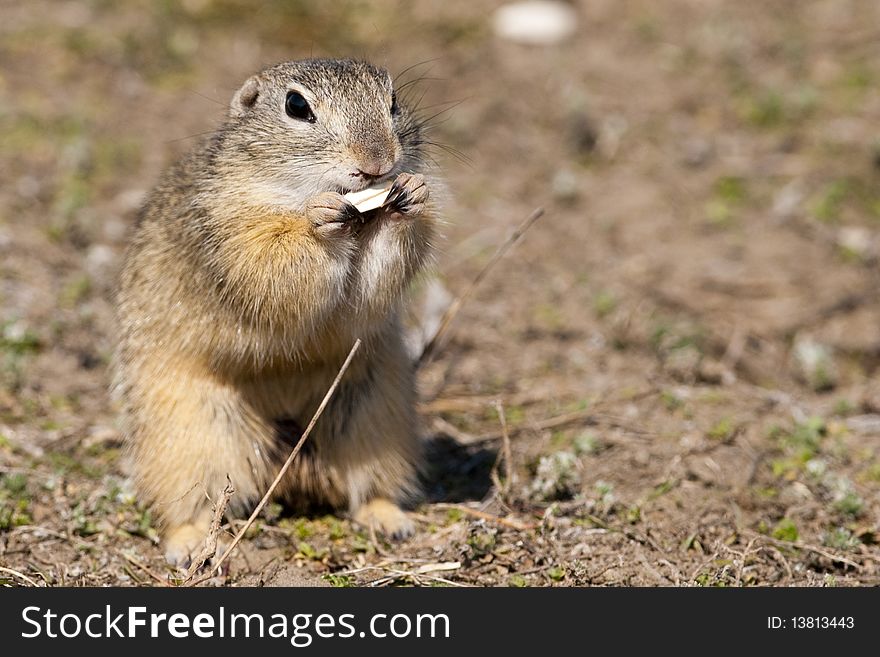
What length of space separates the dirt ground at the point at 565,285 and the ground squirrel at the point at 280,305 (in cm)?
28

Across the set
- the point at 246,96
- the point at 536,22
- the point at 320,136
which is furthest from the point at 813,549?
the point at 536,22

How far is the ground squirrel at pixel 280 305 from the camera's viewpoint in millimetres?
4434

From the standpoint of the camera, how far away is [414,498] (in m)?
5.37

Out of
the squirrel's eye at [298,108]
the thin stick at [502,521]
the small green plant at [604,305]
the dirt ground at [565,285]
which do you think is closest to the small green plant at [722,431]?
the dirt ground at [565,285]

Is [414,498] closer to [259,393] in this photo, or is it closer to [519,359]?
[259,393]

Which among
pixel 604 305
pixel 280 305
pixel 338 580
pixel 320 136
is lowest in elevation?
pixel 338 580

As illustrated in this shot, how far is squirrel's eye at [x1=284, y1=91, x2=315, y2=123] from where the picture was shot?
4543 mm

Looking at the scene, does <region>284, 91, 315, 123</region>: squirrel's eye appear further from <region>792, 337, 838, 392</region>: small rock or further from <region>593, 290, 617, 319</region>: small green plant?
<region>792, 337, 838, 392</region>: small rock

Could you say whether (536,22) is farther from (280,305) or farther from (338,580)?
(338,580)

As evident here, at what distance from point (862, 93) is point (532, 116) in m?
3.01

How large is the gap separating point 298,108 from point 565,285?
3.58 metres

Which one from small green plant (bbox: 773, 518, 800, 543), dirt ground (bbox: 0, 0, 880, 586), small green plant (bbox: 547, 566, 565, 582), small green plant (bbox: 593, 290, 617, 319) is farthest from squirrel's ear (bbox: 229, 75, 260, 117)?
small green plant (bbox: 593, 290, 617, 319)

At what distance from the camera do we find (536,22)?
10.8 metres
